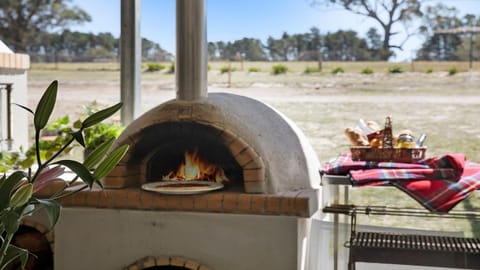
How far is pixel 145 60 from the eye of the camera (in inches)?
153

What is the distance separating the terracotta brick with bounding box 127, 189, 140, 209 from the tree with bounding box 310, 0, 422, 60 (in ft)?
5.06

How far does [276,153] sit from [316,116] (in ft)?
2.28

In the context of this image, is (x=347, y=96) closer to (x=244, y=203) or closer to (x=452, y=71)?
(x=452, y=71)

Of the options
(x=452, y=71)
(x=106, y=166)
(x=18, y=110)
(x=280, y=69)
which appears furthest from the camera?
(x=18, y=110)

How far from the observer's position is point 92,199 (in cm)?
307

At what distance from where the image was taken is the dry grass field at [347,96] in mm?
3494

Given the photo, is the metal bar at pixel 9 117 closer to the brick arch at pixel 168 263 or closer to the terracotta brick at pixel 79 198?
the terracotta brick at pixel 79 198

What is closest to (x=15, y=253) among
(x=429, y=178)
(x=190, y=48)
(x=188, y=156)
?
(x=188, y=156)

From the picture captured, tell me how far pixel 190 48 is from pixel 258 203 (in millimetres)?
816

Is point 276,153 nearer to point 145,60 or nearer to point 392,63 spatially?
point 392,63

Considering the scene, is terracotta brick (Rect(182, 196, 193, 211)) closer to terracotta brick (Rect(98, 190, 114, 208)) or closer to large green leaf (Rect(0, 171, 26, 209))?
terracotta brick (Rect(98, 190, 114, 208))

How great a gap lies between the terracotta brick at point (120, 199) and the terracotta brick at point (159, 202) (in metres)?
0.14

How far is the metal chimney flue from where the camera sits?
10.3ft

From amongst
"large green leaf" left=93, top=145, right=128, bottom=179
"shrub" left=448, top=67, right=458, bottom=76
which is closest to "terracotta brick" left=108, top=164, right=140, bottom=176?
"large green leaf" left=93, top=145, right=128, bottom=179
